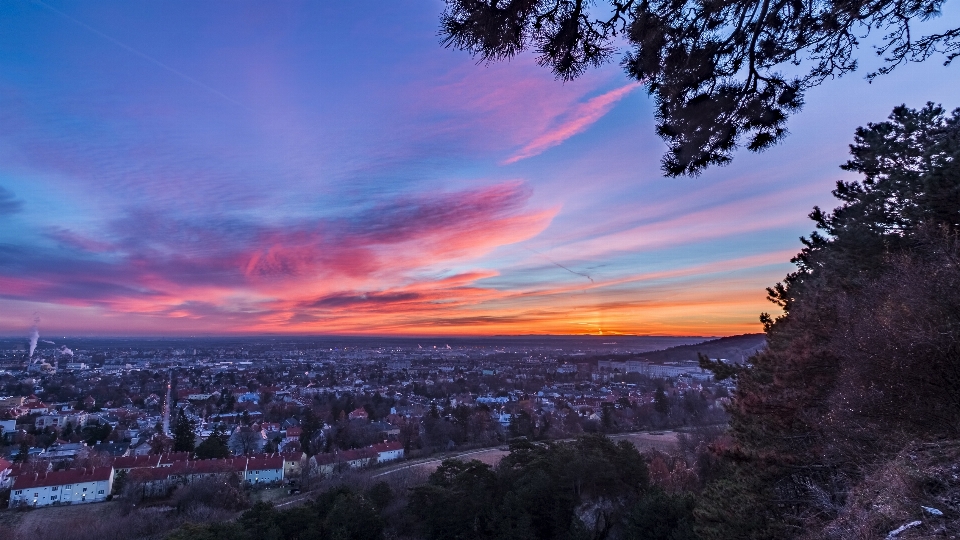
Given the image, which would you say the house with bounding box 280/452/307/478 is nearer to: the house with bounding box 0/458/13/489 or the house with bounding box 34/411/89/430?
the house with bounding box 0/458/13/489

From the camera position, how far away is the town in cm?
1942

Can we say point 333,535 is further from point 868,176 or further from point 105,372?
point 105,372

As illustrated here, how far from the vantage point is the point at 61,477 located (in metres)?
17.5

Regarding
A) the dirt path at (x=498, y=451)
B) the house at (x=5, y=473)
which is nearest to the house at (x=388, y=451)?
the dirt path at (x=498, y=451)

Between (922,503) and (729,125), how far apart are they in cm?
313

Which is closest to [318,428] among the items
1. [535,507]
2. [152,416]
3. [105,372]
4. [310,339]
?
[152,416]

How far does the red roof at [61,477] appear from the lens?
16828 mm

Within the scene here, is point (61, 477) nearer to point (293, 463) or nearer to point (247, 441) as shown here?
point (293, 463)

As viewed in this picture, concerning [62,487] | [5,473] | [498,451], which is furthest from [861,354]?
[5,473]

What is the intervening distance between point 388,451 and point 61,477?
43.2 feet

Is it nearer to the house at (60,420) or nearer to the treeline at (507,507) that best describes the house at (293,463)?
the treeline at (507,507)

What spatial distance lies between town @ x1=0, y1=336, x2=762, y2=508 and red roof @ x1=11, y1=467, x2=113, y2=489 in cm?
5

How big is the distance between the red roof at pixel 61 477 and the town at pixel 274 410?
0.18 feet

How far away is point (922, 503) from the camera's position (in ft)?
9.36
